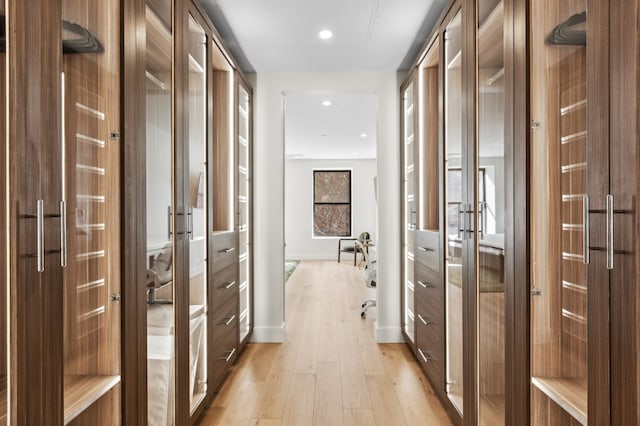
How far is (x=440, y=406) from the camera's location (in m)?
2.67

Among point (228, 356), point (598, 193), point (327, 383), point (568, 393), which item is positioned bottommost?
point (327, 383)

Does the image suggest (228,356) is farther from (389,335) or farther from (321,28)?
(321,28)

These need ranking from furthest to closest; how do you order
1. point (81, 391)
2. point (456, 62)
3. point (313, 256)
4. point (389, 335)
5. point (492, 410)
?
1. point (313, 256)
2. point (389, 335)
3. point (456, 62)
4. point (492, 410)
5. point (81, 391)

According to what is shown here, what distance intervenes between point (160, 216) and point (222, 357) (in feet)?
4.92

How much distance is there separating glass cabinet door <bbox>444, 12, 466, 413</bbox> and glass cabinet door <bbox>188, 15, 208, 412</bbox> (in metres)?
1.46

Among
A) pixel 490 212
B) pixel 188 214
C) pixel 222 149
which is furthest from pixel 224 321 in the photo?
pixel 490 212

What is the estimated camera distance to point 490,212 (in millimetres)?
1823

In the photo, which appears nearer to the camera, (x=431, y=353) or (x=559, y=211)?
(x=559, y=211)

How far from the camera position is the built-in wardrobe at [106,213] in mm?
974

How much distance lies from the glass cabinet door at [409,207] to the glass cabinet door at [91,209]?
99.9 inches

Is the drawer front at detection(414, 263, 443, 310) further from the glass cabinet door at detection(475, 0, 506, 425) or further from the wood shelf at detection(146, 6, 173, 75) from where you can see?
the wood shelf at detection(146, 6, 173, 75)

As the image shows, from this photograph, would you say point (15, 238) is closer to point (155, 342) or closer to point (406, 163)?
point (155, 342)

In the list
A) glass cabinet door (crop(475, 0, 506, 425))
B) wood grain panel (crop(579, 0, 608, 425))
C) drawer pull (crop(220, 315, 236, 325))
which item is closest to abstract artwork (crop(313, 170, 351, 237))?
drawer pull (crop(220, 315, 236, 325))

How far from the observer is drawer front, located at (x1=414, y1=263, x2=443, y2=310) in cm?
270
